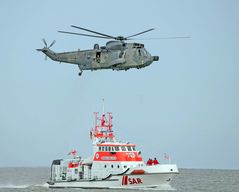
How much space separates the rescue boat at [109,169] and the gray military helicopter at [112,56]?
4.34 metres

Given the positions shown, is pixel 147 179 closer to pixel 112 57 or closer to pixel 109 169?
pixel 109 169

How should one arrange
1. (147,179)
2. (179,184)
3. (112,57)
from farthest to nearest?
1. (179,184)
2. (112,57)
3. (147,179)

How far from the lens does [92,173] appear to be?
136 feet

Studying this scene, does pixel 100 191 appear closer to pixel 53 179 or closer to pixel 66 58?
pixel 53 179

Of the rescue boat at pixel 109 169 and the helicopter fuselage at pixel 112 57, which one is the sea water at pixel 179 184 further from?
the helicopter fuselage at pixel 112 57

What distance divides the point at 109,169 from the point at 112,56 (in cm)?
876

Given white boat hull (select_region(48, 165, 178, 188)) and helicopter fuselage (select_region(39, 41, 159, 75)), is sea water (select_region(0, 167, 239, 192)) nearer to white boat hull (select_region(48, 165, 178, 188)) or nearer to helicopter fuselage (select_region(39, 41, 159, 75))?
white boat hull (select_region(48, 165, 178, 188))

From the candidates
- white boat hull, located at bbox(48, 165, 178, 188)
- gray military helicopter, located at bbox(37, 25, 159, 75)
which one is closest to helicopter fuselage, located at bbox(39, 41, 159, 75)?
gray military helicopter, located at bbox(37, 25, 159, 75)

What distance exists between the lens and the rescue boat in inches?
1537

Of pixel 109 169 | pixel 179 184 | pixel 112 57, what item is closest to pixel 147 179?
pixel 109 169

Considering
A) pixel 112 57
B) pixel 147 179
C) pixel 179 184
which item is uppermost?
pixel 112 57

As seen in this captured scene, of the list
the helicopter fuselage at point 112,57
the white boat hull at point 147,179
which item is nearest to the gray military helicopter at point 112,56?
the helicopter fuselage at point 112,57

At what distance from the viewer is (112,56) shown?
136ft

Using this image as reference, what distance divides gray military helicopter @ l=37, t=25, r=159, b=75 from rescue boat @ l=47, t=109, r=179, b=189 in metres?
4.34
